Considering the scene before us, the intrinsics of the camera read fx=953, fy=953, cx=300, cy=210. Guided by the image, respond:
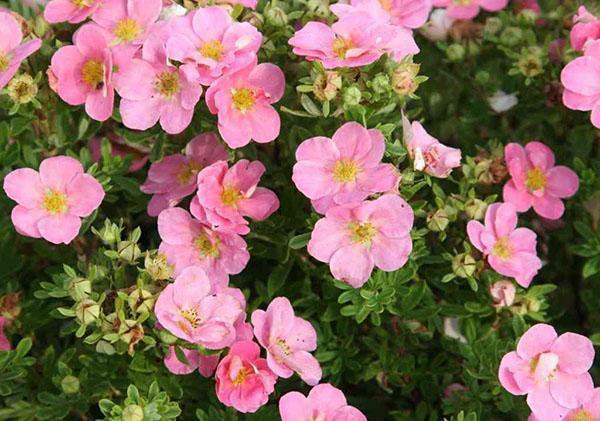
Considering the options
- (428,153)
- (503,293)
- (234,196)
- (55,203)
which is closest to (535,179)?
(503,293)

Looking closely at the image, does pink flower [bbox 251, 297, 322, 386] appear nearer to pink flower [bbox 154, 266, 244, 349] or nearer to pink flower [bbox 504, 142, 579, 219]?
pink flower [bbox 154, 266, 244, 349]

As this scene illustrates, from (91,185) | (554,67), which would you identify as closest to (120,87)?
(91,185)

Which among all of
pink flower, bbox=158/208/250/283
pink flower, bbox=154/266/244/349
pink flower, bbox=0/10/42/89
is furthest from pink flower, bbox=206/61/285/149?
pink flower, bbox=0/10/42/89

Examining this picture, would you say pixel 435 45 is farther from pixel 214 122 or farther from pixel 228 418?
pixel 228 418

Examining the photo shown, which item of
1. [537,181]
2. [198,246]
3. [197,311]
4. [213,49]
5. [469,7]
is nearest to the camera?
[197,311]

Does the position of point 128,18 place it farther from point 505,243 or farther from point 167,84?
point 505,243

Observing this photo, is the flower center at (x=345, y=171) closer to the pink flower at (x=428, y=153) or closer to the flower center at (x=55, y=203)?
the pink flower at (x=428, y=153)
